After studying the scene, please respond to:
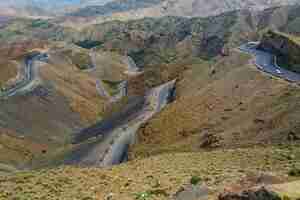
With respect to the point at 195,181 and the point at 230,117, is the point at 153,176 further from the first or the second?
the point at 230,117

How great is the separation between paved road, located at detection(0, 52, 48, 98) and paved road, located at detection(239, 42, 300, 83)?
53.7 metres

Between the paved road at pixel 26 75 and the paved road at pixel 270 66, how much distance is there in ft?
176

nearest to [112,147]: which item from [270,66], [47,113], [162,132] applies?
[162,132]

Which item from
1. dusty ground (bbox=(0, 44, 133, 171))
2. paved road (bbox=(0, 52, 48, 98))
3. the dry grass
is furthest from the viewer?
the dry grass

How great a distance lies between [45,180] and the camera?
33875 mm

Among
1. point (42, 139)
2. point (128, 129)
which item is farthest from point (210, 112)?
point (42, 139)

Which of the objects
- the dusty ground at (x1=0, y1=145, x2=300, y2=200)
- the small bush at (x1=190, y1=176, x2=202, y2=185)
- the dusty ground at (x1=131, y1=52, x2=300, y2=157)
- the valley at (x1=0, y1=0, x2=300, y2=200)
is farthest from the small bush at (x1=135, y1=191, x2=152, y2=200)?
the dusty ground at (x1=131, y1=52, x2=300, y2=157)

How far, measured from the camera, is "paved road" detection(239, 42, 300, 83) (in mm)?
76006

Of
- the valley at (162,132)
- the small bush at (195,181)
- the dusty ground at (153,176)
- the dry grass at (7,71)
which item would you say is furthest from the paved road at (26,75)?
the small bush at (195,181)

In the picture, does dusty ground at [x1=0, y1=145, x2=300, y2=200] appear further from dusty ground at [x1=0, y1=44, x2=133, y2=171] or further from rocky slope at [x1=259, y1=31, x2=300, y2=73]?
rocky slope at [x1=259, y1=31, x2=300, y2=73]

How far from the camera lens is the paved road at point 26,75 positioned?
5018 inches

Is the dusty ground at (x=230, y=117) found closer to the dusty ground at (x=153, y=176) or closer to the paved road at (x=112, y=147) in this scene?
the paved road at (x=112, y=147)

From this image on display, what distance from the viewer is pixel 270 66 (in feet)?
289

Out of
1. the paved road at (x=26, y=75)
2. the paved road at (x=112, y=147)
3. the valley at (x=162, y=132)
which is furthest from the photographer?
the paved road at (x=26, y=75)
